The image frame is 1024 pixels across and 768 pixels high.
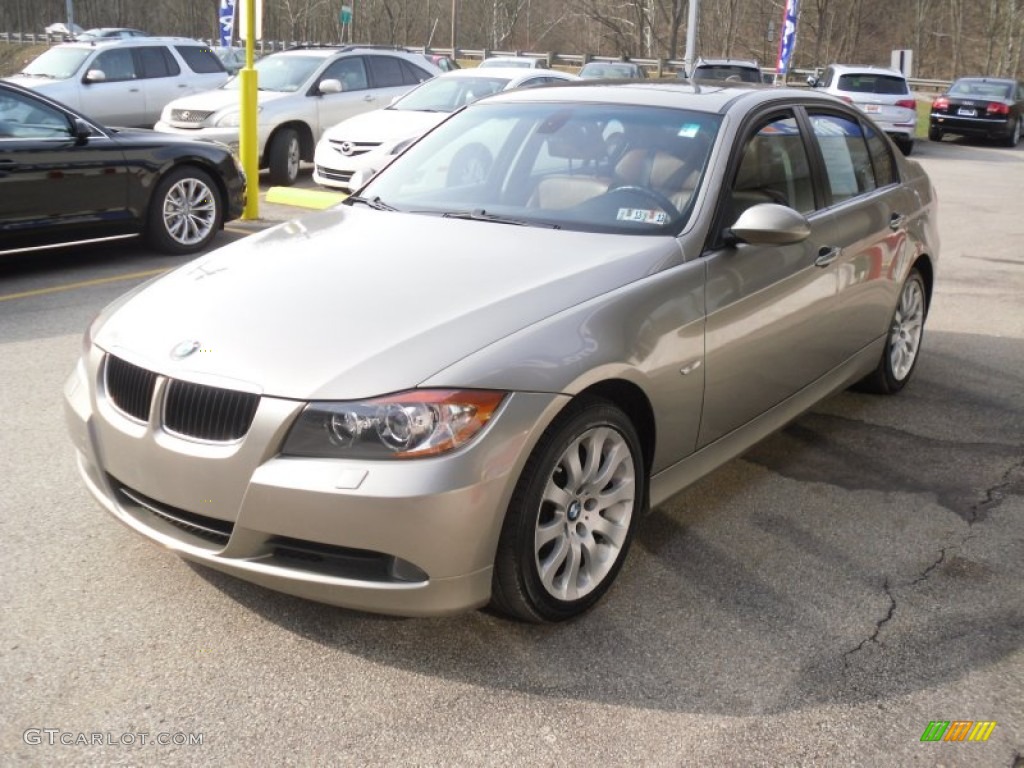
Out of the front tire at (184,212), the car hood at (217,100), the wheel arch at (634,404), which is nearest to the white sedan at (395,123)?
the car hood at (217,100)

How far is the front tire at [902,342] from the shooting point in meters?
5.58

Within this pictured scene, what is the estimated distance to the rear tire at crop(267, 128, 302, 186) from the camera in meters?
13.7

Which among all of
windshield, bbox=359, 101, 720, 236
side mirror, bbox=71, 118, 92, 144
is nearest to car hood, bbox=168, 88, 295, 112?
side mirror, bbox=71, 118, 92, 144

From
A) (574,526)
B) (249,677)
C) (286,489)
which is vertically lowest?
(249,677)

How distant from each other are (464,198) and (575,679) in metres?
2.13

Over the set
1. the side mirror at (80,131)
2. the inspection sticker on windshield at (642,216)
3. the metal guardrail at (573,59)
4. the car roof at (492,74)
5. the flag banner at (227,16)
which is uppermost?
the metal guardrail at (573,59)

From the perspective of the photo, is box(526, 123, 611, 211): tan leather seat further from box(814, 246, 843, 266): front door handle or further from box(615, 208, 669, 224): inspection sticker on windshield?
box(814, 246, 843, 266): front door handle

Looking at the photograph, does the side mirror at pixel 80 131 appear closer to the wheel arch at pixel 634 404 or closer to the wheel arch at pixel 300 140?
the wheel arch at pixel 300 140

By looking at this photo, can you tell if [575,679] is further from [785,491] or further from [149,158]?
[149,158]

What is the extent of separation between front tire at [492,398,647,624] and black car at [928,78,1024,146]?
24.8 metres

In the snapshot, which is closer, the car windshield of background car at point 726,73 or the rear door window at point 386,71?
the rear door window at point 386,71

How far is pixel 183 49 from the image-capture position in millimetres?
17297

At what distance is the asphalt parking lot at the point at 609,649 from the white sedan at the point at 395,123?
765 cm

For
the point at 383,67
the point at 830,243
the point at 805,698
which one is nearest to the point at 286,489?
the point at 805,698
